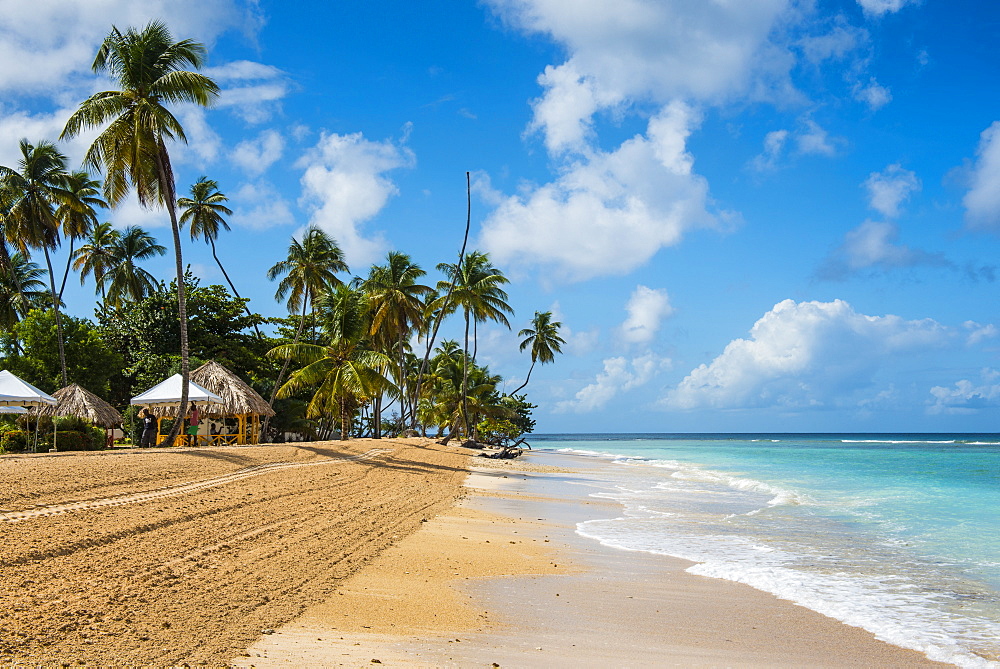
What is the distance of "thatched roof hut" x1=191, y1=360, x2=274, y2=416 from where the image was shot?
21975 mm

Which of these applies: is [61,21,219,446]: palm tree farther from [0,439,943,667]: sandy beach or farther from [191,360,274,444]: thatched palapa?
[0,439,943,667]: sandy beach

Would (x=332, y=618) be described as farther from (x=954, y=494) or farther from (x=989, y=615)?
(x=954, y=494)

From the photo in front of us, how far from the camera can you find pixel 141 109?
16.8 m

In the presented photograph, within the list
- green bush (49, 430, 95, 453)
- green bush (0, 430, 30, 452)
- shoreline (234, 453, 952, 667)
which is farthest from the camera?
green bush (49, 430, 95, 453)

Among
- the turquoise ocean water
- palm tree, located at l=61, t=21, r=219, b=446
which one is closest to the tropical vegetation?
palm tree, located at l=61, t=21, r=219, b=446

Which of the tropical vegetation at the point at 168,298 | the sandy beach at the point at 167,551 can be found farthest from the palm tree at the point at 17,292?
the sandy beach at the point at 167,551

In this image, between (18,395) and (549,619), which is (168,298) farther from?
(549,619)

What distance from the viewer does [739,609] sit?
6.03m

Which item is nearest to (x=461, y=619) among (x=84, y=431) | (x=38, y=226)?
(x=84, y=431)

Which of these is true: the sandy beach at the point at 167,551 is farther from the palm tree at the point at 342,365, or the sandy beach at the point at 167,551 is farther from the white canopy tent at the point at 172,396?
the palm tree at the point at 342,365

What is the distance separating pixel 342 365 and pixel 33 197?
1309 cm

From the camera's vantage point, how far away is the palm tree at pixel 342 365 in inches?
968

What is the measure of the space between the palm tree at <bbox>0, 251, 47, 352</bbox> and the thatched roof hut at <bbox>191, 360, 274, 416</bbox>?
9.61 metres

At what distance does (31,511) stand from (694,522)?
961 centimetres
